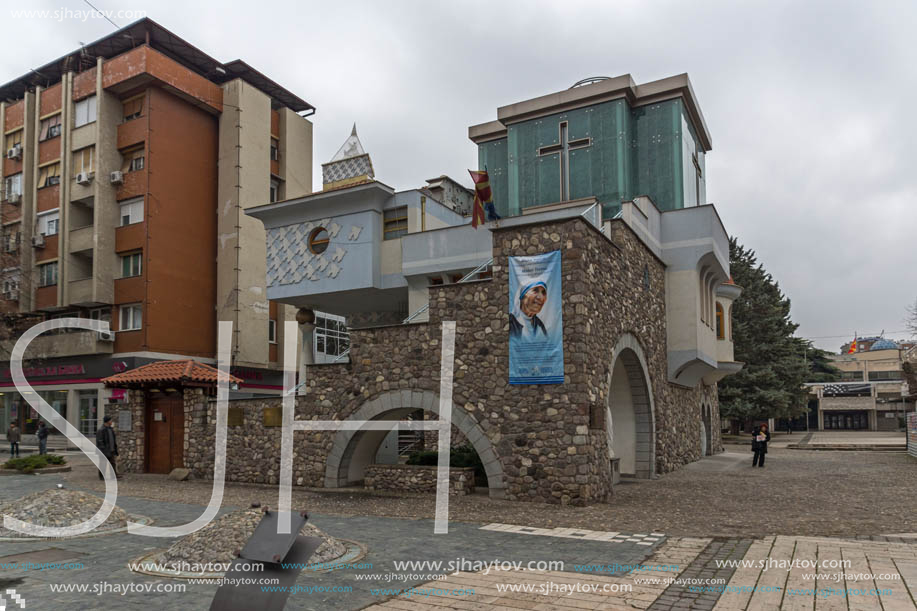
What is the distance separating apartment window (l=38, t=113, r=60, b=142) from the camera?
1341 inches

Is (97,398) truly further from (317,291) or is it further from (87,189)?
(317,291)

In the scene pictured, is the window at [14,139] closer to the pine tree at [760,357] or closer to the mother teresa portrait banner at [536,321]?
the mother teresa portrait banner at [536,321]

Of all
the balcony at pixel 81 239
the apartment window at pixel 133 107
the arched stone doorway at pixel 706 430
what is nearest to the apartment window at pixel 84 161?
the apartment window at pixel 133 107

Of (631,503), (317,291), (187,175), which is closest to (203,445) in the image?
(317,291)

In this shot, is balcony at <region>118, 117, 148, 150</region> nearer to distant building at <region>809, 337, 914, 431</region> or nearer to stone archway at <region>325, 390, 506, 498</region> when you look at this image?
stone archway at <region>325, 390, 506, 498</region>

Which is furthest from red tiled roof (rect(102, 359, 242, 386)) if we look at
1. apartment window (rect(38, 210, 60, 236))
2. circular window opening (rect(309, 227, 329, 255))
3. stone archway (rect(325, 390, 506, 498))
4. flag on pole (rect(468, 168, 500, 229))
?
apartment window (rect(38, 210, 60, 236))

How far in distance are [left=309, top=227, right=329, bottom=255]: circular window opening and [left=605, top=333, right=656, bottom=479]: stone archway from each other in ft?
30.9

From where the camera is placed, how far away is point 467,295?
1470 cm

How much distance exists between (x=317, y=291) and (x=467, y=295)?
7.71 m

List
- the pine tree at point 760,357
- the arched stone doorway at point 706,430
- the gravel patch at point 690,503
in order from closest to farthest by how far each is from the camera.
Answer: the gravel patch at point 690,503 < the arched stone doorway at point 706,430 < the pine tree at point 760,357

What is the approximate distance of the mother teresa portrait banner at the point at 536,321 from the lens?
13.5 meters

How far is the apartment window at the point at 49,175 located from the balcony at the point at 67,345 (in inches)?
296

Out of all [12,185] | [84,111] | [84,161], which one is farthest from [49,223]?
[84,111]

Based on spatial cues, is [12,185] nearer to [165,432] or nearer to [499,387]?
[165,432]
